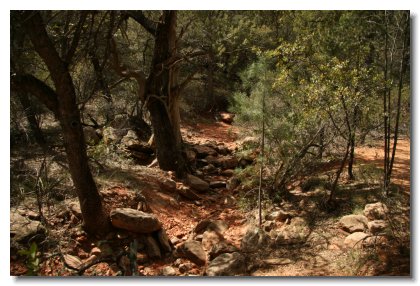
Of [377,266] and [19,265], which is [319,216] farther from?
[19,265]

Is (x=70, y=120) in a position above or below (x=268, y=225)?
above

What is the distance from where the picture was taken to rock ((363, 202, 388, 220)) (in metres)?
4.52

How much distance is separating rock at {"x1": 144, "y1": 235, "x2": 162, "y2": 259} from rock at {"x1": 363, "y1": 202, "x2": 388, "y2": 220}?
2.37m

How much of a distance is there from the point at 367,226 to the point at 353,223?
0.68 feet

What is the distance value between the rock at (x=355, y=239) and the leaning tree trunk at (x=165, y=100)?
3.38 metres

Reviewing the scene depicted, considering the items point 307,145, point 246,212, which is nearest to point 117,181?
point 246,212

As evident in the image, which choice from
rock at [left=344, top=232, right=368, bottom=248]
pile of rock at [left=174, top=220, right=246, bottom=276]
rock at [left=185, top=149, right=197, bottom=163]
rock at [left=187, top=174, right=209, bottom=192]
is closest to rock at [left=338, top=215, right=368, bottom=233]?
rock at [left=344, top=232, right=368, bottom=248]

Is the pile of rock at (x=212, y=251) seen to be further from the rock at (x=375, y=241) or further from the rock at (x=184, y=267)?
the rock at (x=375, y=241)

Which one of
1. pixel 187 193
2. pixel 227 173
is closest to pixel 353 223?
pixel 187 193

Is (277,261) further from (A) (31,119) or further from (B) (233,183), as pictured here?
(A) (31,119)

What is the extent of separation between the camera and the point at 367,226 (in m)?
4.47

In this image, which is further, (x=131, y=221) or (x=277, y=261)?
(x=131, y=221)

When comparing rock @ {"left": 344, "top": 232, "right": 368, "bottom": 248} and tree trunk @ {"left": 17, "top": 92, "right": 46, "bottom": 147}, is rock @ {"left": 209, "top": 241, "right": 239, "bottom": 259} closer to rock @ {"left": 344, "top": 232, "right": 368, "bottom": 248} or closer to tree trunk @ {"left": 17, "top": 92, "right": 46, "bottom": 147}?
rock @ {"left": 344, "top": 232, "right": 368, "bottom": 248}

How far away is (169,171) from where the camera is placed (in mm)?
7121
